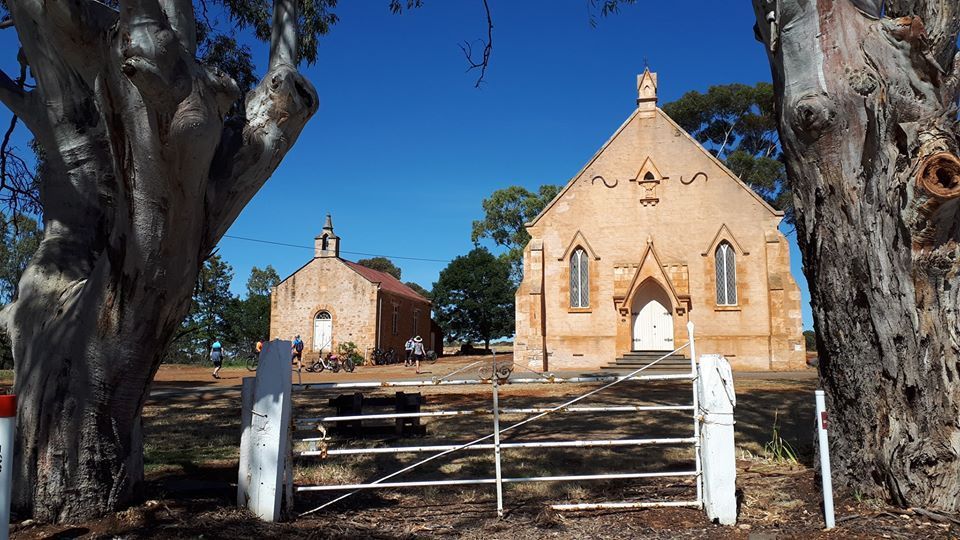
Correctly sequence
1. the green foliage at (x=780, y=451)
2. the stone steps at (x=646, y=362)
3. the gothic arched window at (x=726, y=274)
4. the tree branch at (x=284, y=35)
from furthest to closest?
the gothic arched window at (x=726, y=274) → the stone steps at (x=646, y=362) → the green foliage at (x=780, y=451) → the tree branch at (x=284, y=35)

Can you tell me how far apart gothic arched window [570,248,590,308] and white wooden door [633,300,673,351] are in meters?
2.16

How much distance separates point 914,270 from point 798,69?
1854 millimetres

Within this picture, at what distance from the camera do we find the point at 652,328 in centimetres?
2628

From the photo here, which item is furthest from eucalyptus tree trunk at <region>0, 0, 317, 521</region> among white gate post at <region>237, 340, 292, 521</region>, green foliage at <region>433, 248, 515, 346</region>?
green foliage at <region>433, 248, 515, 346</region>

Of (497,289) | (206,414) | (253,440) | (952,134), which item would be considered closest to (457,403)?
(206,414)

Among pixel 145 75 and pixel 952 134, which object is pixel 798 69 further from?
pixel 145 75

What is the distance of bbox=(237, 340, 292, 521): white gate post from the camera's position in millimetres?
5012

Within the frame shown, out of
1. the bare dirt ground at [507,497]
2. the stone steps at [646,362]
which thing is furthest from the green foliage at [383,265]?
the bare dirt ground at [507,497]

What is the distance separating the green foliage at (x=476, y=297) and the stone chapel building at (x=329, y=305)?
41.3 feet

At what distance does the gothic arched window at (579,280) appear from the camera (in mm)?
26438

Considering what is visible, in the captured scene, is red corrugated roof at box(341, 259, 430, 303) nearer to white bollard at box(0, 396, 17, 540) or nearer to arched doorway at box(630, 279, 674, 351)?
arched doorway at box(630, 279, 674, 351)

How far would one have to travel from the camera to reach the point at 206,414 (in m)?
13.1

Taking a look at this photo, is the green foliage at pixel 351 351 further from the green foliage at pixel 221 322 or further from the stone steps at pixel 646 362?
the stone steps at pixel 646 362

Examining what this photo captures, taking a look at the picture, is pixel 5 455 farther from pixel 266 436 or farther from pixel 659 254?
pixel 659 254
